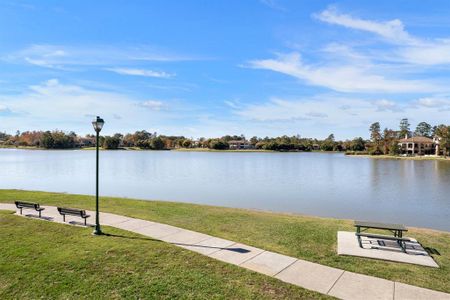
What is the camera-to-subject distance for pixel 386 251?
7.68 m

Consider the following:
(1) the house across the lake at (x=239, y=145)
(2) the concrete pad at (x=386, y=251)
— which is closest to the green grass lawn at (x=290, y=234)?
(2) the concrete pad at (x=386, y=251)

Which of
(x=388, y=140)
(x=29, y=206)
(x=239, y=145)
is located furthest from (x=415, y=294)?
(x=239, y=145)

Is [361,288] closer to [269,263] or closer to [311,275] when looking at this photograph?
[311,275]

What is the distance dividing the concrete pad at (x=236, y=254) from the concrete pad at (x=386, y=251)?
1.99 m

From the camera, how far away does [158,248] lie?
7.40m

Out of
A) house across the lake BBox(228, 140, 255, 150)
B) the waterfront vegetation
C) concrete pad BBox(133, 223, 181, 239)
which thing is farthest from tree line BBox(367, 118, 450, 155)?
concrete pad BBox(133, 223, 181, 239)

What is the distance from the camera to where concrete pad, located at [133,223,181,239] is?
8.59 meters

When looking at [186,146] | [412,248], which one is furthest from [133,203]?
[186,146]

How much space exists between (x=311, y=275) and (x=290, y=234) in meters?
3.09

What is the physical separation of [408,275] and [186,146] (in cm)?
14661

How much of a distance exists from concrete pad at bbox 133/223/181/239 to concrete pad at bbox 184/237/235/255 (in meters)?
1.20

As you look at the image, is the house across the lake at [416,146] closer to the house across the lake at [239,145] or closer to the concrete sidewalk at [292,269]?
the house across the lake at [239,145]

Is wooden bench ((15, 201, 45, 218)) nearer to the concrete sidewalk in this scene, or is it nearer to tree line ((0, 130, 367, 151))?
the concrete sidewalk

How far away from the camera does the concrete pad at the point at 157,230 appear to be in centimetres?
859
